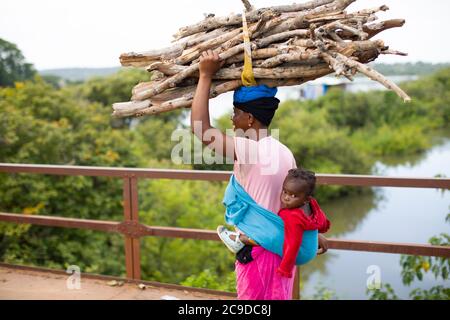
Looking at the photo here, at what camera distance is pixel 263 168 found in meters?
2.09

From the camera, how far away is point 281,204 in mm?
2174


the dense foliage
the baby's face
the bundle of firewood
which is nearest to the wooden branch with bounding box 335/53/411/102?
the bundle of firewood

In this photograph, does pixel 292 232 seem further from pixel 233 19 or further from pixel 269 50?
pixel 233 19

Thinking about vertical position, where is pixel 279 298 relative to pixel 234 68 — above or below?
below

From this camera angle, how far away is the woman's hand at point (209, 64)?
212 cm

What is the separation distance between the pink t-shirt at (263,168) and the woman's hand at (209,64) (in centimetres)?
35

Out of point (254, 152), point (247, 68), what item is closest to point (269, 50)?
point (247, 68)

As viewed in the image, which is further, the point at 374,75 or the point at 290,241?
Answer: the point at 290,241

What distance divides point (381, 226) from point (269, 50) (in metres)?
18.8

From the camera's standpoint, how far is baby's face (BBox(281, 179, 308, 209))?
2.02 meters

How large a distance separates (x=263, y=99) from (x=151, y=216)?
10.4m

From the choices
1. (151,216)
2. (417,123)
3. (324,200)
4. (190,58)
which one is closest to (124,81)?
(151,216)
